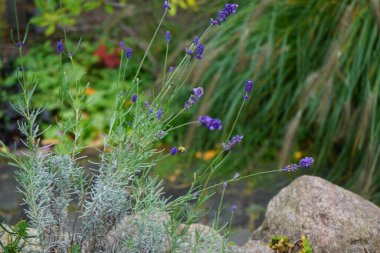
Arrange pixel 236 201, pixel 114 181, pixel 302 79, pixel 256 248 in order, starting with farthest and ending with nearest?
pixel 302 79, pixel 236 201, pixel 256 248, pixel 114 181

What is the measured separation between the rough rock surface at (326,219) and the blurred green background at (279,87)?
0.95m

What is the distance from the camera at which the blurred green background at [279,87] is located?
158 inches

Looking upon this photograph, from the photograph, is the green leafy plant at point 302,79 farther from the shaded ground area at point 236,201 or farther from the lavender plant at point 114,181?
the lavender plant at point 114,181

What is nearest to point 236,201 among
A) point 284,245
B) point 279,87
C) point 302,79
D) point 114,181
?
point 279,87

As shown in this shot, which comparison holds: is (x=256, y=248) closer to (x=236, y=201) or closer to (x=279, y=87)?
(x=236, y=201)

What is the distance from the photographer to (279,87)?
4691 millimetres

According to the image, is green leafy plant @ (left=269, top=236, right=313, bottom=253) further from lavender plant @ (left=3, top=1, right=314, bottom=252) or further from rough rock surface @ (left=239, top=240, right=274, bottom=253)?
lavender plant @ (left=3, top=1, right=314, bottom=252)

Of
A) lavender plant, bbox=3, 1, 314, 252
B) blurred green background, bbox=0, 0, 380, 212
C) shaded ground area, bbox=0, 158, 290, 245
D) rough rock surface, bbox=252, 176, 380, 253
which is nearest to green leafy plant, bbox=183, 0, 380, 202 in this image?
blurred green background, bbox=0, 0, 380, 212

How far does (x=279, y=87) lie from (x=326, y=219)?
7.02ft

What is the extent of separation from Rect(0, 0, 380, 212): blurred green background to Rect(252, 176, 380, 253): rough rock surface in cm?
95

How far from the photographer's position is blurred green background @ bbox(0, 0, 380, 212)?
13.2ft

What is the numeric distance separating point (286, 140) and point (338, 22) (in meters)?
1.24

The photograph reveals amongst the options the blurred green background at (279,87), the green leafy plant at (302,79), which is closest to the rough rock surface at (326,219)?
the blurred green background at (279,87)

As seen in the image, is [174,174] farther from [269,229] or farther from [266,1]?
[269,229]
